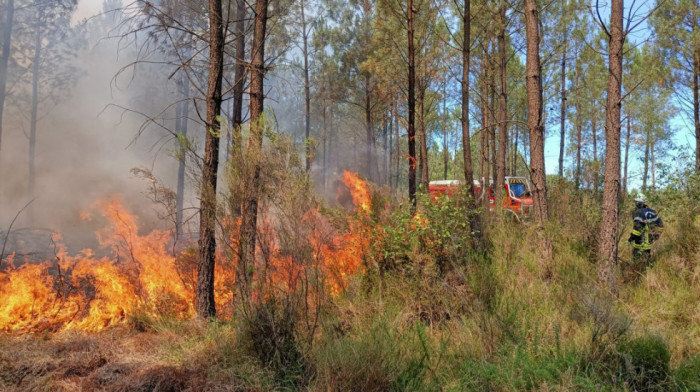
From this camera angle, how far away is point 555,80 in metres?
21.1

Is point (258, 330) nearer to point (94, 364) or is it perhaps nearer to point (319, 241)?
point (319, 241)

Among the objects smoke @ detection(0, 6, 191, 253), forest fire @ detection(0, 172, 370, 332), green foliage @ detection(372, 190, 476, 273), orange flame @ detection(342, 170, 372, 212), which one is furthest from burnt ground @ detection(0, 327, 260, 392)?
smoke @ detection(0, 6, 191, 253)

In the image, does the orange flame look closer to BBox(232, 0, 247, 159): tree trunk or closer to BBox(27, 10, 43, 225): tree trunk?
BBox(232, 0, 247, 159): tree trunk

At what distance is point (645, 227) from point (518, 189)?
8.34 metres

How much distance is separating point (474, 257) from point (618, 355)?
2.52 meters

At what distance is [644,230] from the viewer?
6.47m

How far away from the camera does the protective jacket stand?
6421 millimetres

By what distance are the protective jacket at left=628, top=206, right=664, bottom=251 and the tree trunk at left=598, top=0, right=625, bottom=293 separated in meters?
0.95

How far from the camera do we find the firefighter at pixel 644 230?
6.33 metres

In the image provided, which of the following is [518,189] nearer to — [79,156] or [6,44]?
[6,44]

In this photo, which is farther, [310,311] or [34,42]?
[34,42]

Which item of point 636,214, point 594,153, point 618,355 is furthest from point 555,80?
point 618,355

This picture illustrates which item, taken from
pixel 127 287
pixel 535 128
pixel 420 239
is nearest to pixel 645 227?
pixel 535 128

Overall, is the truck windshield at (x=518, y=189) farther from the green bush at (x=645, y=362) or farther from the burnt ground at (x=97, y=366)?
the burnt ground at (x=97, y=366)
